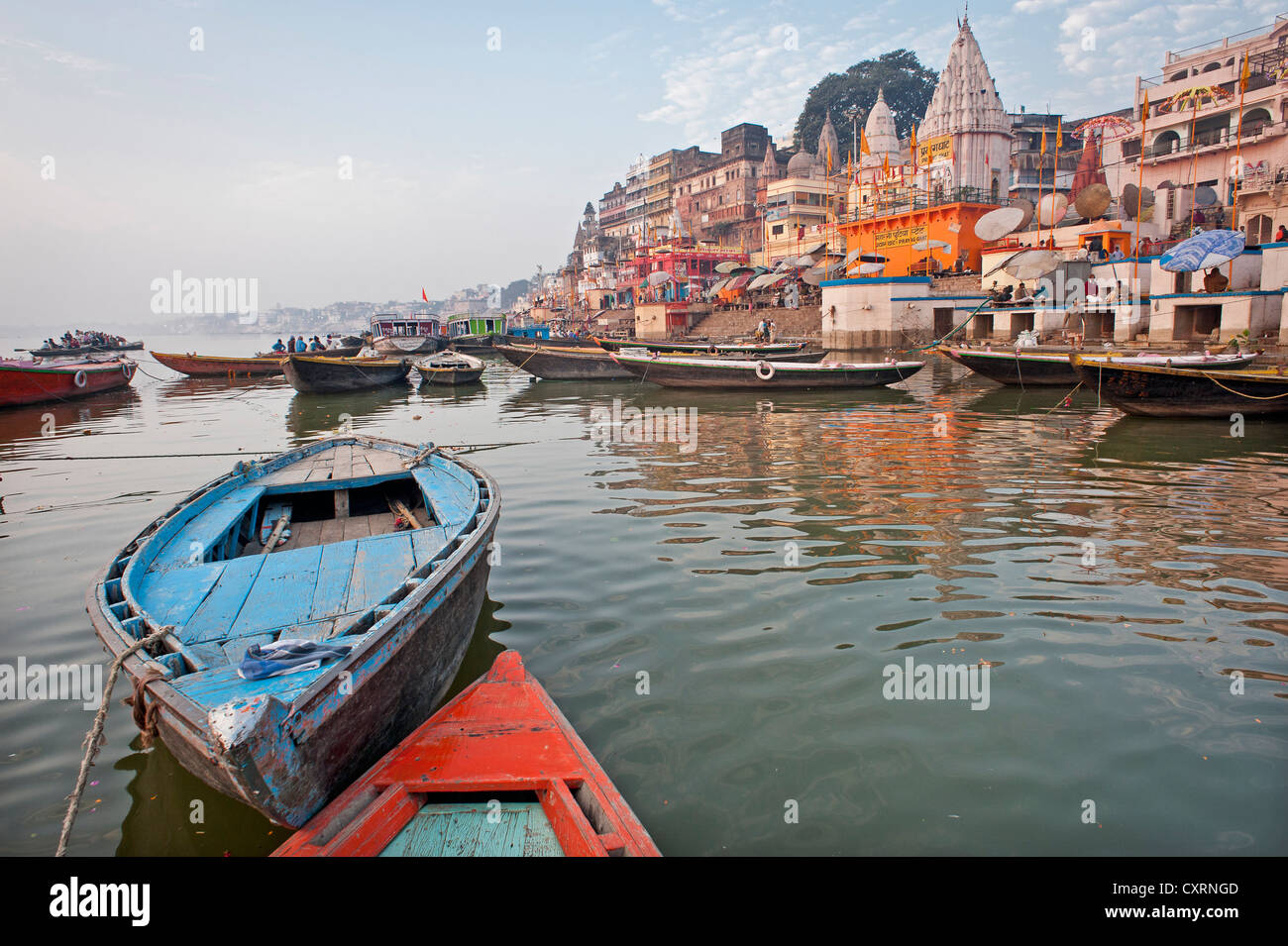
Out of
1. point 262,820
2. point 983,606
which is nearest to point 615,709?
point 262,820

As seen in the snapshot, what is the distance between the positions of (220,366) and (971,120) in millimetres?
42033

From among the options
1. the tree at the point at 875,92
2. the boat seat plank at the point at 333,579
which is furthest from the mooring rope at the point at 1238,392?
the tree at the point at 875,92

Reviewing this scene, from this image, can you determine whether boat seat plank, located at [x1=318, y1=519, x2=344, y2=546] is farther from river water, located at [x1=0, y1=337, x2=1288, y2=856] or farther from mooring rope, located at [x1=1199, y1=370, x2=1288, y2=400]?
mooring rope, located at [x1=1199, y1=370, x2=1288, y2=400]

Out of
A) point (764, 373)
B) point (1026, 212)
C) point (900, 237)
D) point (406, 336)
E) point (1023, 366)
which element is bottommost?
point (764, 373)

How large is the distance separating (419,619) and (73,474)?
506 inches

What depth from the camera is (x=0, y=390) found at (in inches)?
846

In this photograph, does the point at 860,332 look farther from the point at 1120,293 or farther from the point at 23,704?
the point at 23,704

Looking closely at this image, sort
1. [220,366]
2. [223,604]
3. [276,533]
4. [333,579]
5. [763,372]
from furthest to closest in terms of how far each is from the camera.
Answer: [220,366] < [763,372] < [276,533] < [333,579] < [223,604]

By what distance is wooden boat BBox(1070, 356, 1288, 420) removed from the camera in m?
13.2

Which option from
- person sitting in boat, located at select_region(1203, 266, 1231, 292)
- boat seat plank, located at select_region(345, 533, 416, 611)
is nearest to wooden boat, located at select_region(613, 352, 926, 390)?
person sitting in boat, located at select_region(1203, 266, 1231, 292)

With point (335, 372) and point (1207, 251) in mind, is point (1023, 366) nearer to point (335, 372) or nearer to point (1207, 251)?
point (1207, 251)

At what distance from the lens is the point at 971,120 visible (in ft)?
132

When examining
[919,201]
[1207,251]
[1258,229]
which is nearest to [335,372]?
[1207,251]

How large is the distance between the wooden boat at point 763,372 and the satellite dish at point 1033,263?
9247 millimetres
